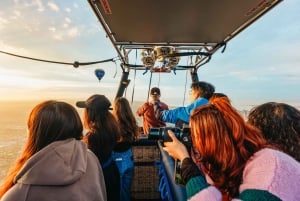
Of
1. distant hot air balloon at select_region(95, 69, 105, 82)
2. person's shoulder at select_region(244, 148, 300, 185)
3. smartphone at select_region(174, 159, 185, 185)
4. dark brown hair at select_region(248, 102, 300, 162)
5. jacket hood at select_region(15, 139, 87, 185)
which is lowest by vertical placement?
smartphone at select_region(174, 159, 185, 185)

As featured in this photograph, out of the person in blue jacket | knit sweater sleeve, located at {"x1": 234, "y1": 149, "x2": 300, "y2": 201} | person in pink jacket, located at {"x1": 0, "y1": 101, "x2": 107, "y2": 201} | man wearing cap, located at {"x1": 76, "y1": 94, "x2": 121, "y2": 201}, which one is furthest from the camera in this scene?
the person in blue jacket

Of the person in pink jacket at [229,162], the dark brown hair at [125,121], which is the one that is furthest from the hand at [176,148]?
the dark brown hair at [125,121]

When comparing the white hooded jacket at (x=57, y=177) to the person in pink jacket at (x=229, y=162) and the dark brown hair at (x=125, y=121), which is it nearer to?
the person in pink jacket at (x=229, y=162)

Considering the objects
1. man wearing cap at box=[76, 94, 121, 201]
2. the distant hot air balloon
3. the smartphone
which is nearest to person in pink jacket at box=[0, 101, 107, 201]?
the smartphone

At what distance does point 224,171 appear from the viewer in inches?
37.3

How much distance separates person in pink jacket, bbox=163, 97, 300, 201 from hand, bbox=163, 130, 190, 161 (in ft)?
0.07

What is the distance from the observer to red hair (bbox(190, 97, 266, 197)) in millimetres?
928

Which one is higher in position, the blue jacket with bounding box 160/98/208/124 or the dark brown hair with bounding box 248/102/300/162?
the dark brown hair with bounding box 248/102/300/162

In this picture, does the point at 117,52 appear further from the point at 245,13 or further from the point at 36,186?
the point at 36,186

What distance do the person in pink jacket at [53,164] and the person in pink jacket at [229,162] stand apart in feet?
1.26

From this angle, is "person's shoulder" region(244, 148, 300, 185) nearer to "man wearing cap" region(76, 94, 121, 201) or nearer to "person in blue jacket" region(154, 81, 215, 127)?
"man wearing cap" region(76, 94, 121, 201)

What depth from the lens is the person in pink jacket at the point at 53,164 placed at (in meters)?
0.86

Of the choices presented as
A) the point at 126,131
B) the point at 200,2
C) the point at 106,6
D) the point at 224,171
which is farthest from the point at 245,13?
the point at 224,171

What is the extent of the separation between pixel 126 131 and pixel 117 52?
1341mm
